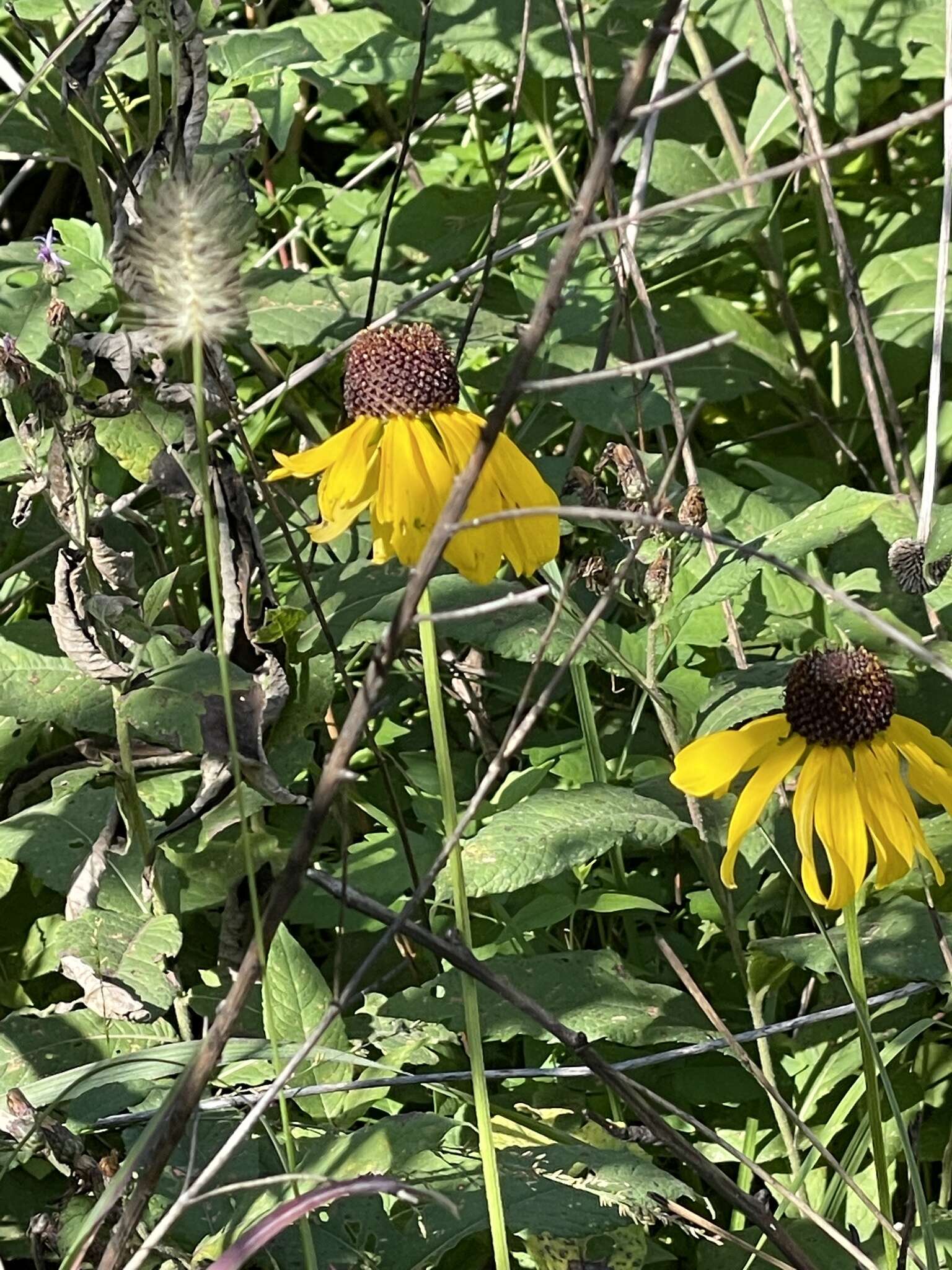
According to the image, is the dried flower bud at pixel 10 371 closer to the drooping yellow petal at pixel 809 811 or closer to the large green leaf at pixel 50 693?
the large green leaf at pixel 50 693

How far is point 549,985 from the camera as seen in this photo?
4.33 feet

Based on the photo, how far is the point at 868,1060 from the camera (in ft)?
3.28

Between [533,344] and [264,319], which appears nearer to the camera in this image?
[533,344]

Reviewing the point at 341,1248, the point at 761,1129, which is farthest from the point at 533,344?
the point at 761,1129

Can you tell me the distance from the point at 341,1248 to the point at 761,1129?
57 cm

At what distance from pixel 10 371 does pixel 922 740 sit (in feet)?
2.79

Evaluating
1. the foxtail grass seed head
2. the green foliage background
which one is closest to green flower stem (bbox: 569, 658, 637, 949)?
the green foliage background

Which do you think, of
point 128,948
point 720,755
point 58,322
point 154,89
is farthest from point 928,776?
point 154,89

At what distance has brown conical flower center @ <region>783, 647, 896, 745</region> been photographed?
105cm

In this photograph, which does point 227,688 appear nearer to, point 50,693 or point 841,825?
point 841,825

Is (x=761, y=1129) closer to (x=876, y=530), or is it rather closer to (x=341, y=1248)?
(x=341, y=1248)

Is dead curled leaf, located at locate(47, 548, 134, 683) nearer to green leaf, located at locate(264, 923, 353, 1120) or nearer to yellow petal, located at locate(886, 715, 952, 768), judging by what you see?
green leaf, located at locate(264, 923, 353, 1120)

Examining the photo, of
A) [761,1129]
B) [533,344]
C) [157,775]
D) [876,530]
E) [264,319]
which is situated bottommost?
[761,1129]

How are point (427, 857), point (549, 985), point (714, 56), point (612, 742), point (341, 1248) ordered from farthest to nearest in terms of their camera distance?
point (714, 56) → point (612, 742) → point (427, 857) → point (549, 985) → point (341, 1248)
